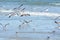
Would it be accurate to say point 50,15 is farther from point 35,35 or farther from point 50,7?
point 35,35

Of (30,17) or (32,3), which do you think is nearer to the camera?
(30,17)

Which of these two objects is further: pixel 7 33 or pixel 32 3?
pixel 32 3

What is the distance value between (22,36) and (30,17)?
1.53ft

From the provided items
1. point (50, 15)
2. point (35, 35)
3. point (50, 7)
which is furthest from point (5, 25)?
point (50, 7)

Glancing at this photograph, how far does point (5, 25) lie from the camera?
2037mm

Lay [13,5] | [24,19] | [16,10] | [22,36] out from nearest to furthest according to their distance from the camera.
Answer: [22,36] < [24,19] < [16,10] < [13,5]

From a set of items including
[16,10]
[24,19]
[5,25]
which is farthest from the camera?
[16,10]

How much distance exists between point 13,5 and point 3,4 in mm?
147

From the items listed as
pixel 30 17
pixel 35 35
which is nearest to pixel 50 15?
pixel 30 17

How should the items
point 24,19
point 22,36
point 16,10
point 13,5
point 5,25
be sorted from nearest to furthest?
point 22,36, point 5,25, point 24,19, point 16,10, point 13,5

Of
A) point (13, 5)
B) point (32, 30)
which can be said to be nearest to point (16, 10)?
point (13, 5)

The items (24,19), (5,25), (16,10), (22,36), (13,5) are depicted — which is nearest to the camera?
(22,36)

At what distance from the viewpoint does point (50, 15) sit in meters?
2.31

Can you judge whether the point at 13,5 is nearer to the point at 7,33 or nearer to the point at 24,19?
the point at 24,19
